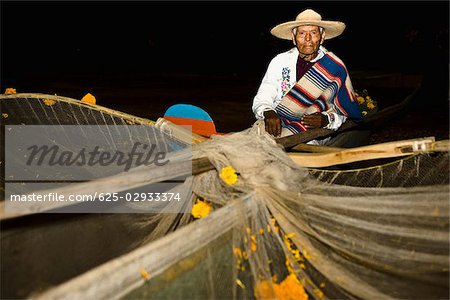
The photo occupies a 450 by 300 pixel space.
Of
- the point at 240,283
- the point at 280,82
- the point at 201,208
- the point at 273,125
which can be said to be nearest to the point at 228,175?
the point at 201,208

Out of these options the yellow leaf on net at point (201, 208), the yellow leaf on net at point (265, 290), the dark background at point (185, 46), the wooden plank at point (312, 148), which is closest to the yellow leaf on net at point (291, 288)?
the yellow leaf on net at point (265, 290)

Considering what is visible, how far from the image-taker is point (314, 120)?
358 cm

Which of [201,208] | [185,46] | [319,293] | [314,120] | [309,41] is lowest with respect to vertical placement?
[319,293]

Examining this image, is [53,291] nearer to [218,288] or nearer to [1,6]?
[218,288]

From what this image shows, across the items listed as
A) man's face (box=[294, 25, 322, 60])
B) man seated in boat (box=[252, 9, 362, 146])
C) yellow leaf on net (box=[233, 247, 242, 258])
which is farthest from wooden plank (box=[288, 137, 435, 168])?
man's face (box=[294, 25, 322, 60])

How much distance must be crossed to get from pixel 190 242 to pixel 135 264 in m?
0.31

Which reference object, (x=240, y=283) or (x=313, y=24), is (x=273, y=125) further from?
(x=240, y=283)

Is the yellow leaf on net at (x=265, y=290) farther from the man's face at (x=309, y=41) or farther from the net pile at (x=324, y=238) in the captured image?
the man's face at (x=309, y=41)

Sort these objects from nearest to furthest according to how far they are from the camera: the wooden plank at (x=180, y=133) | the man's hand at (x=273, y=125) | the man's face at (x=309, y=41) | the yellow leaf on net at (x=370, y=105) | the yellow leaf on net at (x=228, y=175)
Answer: the yellow leaf on net at (x=228, y=175), the wooden plank at (x=180, y=133), the man's hand at (x=273, y=125), the man's face at (x=309, y=41), the yellow leaf on net at (x=370, y=105)

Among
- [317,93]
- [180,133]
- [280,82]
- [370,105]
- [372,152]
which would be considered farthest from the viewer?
[370,105]

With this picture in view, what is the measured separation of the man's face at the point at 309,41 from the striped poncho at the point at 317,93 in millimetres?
119

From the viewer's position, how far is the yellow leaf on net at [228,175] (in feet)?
7.18

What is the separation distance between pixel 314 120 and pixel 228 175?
5.39ft

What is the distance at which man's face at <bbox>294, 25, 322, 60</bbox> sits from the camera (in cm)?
372
